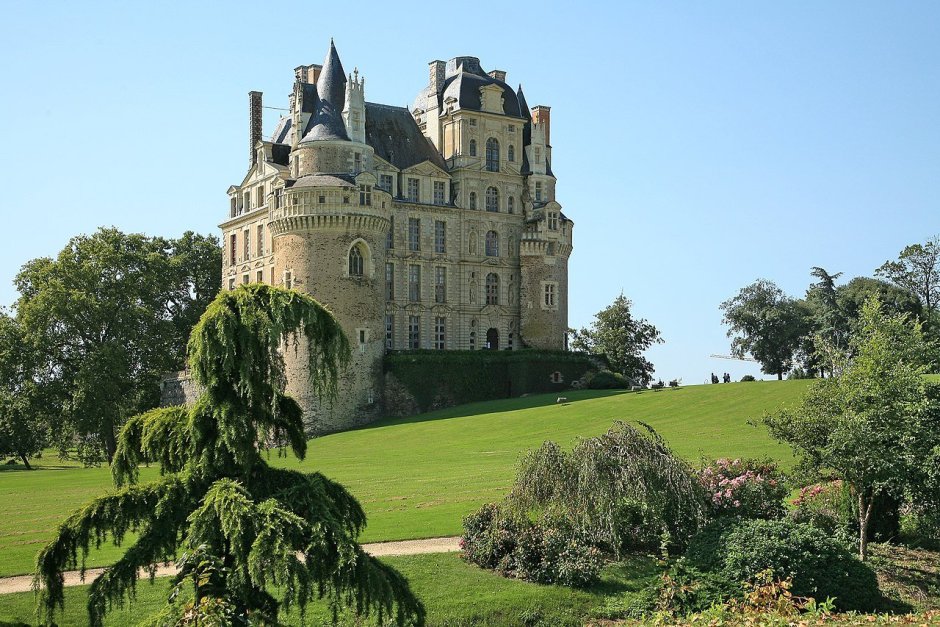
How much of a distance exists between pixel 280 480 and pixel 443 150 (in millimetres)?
55121

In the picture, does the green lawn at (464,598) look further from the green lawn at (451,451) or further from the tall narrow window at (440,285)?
the tall narrow window at (440,285)

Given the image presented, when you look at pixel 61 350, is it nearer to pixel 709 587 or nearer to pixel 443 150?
pixel 443 150

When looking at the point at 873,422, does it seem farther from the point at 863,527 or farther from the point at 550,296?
the point at 550,296

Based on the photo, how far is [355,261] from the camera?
196ft

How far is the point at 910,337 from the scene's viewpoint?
26.9 m

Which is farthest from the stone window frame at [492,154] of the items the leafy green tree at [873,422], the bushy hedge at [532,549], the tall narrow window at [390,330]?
the bushy hedge at [532,549]

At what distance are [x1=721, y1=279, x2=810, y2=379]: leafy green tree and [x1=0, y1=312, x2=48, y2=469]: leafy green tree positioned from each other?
46.5m

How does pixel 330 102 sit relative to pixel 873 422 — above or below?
above

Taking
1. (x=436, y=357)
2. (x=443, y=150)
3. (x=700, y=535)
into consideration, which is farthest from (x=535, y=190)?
(x=700, y=535)

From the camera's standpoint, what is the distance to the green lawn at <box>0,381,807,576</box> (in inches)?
1077

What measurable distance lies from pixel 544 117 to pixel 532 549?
52.5m

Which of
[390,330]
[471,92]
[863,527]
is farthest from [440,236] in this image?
[863,527]

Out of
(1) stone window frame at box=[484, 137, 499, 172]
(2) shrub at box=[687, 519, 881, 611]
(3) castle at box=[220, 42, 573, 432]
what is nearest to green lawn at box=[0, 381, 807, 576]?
(2) shrub at box=[687, 519, 881, 611]

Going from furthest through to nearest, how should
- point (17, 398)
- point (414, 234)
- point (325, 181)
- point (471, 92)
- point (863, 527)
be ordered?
1. point (471, 92)
2. point (414, 234)
3. point (17, 398)
4. point (325, 181)
5. point (863, 527)
